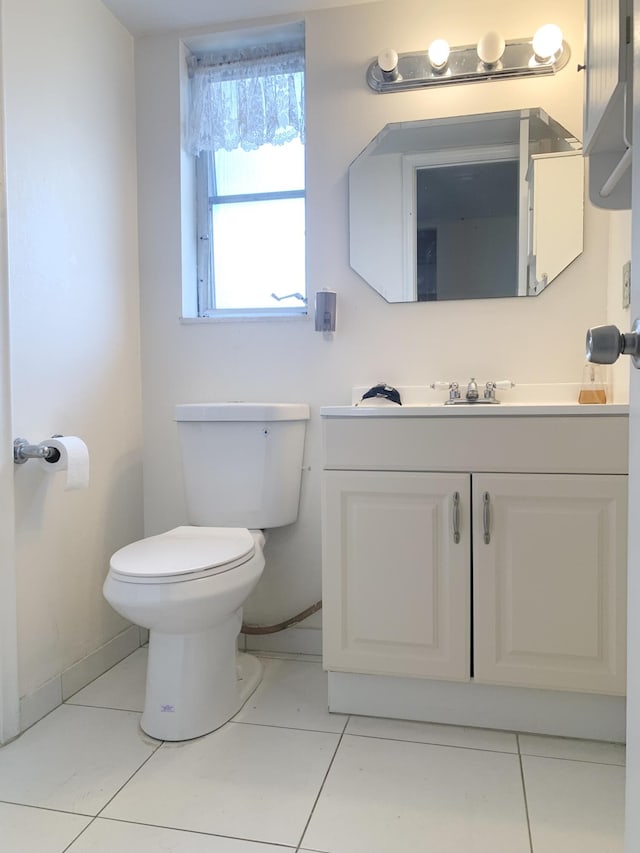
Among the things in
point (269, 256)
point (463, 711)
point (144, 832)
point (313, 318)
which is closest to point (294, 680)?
point (463, 711)

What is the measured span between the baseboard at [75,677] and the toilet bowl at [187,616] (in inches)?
11.7

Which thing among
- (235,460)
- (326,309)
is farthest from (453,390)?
(235,460)

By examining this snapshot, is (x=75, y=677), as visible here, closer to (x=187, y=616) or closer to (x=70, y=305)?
(x=187, y=616)

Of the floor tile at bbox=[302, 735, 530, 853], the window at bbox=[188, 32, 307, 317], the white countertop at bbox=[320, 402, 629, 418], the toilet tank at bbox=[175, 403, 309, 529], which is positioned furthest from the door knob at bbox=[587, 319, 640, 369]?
the window at bbox=[188, 32, 307, 317]

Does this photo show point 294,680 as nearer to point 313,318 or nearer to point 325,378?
point 325,378

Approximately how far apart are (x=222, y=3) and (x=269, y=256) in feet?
2.59

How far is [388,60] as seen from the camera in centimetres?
183

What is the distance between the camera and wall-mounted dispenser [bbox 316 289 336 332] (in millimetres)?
1904

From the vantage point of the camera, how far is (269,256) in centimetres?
214

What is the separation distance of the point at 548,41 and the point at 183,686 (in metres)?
2.06

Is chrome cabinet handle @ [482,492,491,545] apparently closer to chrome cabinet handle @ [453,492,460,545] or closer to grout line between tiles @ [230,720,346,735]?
chrome cabinet handle @ [453,492,460,545]

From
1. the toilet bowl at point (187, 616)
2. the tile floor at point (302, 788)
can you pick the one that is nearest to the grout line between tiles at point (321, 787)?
the tile floor at point (302, 788)

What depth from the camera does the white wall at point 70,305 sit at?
1.53 metres

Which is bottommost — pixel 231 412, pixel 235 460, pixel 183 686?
pixel 183 686
